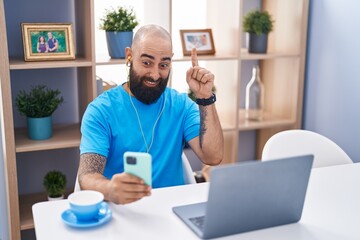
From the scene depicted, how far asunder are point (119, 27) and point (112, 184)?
1325 millimetres

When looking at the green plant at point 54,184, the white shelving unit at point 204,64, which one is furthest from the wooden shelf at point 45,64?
the green plant at point 54,184

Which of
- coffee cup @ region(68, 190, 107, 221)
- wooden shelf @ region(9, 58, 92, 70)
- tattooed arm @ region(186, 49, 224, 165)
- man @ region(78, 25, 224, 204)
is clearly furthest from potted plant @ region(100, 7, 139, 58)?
coffee cup @ region(68, 190, 107, 221)

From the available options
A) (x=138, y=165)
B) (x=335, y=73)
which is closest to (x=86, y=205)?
(x=138, y=165)

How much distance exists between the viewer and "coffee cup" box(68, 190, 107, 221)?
4.30 ft

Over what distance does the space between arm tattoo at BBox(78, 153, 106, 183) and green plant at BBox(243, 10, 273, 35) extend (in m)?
1.55

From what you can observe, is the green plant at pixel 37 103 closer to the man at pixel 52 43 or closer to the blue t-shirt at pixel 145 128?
the man at pixel 52 43

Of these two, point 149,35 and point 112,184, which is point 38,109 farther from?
point 112,184

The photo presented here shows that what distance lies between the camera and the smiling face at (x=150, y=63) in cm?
193

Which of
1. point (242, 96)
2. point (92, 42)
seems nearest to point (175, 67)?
point (242, 96)

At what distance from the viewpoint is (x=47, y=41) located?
2439mm

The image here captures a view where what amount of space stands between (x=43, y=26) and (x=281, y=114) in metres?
1.67

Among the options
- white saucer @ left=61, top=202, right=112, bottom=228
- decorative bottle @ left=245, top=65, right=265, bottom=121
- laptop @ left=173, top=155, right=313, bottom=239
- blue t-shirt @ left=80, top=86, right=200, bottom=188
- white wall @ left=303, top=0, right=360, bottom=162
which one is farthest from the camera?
decorative bottle @ left=245, top=65, right=265, bottom=121

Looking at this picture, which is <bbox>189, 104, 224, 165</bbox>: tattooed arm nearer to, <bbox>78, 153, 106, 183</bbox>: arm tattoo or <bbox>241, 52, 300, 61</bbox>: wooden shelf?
<bbox>78, 153, 106, 183</bbox>: arm tattoo

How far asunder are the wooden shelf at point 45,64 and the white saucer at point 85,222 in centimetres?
113
